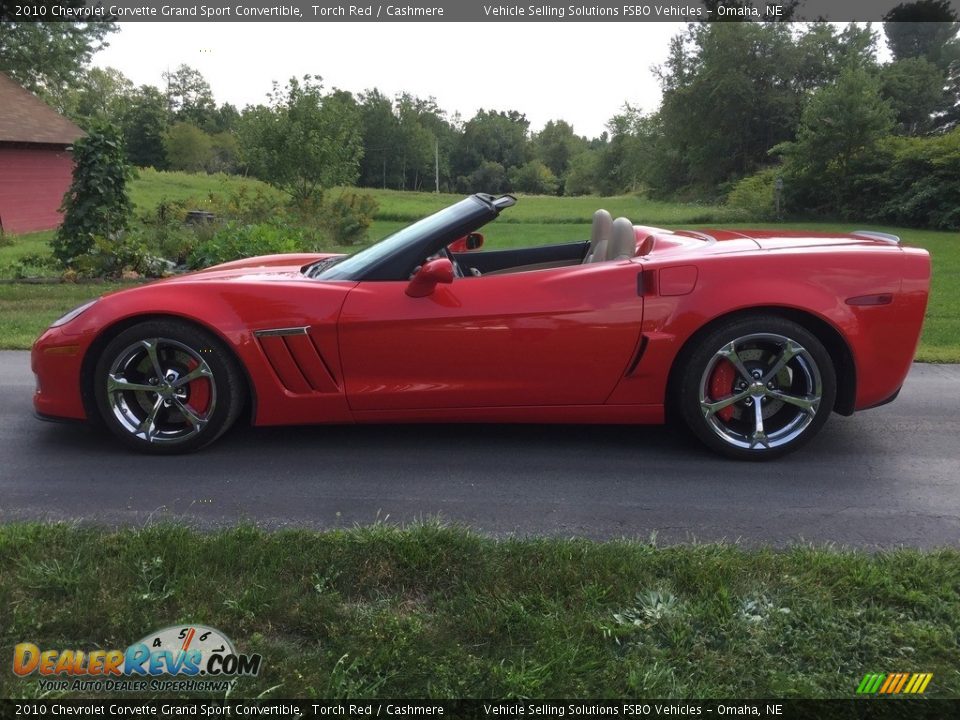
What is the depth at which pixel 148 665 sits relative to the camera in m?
2.27

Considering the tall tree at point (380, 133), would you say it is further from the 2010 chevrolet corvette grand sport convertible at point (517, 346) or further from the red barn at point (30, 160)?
the 2010 chevrolet corvette grand sport convertible at point (517, 346)

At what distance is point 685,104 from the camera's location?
1916 inches

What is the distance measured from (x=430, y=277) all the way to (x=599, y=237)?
1.31 m

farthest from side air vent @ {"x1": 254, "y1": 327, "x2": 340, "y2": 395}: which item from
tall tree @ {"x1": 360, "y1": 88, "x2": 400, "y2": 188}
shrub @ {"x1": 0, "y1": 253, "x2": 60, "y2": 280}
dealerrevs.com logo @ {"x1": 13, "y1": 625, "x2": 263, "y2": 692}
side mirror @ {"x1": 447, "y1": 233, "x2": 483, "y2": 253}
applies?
tall tree @ {"x1": 360, "y1": 88, "x2": 400, "y2": 188}

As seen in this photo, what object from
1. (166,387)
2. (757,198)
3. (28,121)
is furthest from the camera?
(757,198)

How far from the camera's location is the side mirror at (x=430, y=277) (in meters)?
3.83

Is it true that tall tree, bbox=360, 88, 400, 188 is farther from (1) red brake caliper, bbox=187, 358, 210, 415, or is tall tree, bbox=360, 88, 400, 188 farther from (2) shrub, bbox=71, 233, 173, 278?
(1) red brake caliper, bbox=187, 358, 210, 415

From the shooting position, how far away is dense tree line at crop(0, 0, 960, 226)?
2036 centimetres

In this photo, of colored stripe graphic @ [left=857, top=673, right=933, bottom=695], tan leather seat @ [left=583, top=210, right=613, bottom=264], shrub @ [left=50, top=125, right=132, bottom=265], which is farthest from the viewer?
shrub @ [left=50, top=125, right=132, bottom=265]

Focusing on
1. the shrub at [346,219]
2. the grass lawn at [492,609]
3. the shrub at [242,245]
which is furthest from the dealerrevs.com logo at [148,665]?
the shrub at [346,219]

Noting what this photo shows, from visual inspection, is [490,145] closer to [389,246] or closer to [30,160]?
[30,160]

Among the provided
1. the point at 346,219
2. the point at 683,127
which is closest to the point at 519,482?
the point at 346,219

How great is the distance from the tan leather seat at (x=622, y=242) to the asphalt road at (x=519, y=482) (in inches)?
37.8

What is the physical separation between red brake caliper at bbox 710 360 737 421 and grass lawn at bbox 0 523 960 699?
1.16m
